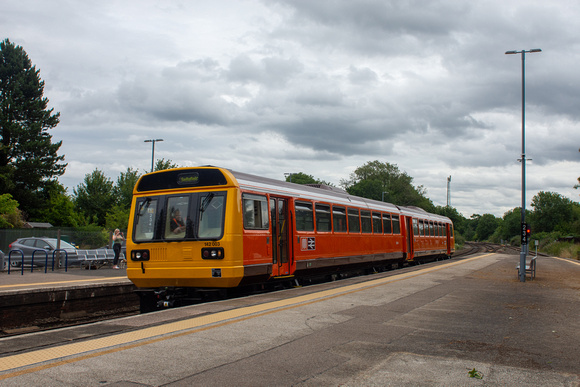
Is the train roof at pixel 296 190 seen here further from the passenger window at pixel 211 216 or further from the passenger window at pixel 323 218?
the passenger window at pixel 211 216

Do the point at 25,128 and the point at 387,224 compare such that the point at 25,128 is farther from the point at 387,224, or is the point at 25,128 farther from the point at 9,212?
the point at 387,224

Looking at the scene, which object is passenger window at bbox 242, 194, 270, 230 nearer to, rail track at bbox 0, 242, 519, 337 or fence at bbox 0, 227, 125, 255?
rail track at bbox 0, 242, 519, 337

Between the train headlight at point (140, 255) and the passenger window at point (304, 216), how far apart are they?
403 centimetres

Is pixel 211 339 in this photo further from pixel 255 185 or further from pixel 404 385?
pixel 255 185

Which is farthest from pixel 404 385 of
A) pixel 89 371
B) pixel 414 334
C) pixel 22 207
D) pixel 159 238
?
pixel 22 207

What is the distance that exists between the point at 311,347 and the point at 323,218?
9.03 metres

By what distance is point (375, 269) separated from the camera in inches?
874

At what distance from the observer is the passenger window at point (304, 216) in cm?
1370

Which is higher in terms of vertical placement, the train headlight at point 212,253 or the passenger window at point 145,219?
the passenger window at point 145,219

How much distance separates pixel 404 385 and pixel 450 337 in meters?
2.54

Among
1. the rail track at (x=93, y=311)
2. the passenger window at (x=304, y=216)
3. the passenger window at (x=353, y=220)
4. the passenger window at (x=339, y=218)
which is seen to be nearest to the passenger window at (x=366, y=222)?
the passenger window at (x=353, y=220)

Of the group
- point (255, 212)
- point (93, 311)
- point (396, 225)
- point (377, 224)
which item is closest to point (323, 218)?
point (255, 212)

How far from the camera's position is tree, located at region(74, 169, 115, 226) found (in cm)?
5844

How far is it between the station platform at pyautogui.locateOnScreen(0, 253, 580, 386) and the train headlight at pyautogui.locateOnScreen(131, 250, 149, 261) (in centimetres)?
216
